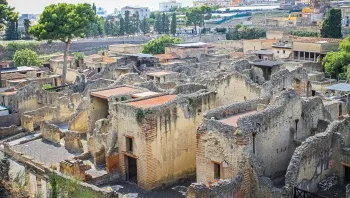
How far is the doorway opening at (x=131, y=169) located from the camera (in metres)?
25.9

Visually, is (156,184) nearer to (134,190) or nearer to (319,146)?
(134,190)

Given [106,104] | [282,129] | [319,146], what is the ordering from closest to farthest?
[319,146], [282,129], [106,104]

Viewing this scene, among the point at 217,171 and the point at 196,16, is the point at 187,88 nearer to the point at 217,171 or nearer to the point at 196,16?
the point at 217,171

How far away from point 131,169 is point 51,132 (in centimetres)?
988

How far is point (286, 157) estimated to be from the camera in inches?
920

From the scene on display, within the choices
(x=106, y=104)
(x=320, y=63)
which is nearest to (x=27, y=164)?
(x=106, y=104)

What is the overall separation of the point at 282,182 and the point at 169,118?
6339 mm

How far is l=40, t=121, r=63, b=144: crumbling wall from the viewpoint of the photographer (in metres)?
33.5

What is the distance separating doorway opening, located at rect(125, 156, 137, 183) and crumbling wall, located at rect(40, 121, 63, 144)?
9.02 m

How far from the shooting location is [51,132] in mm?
33844

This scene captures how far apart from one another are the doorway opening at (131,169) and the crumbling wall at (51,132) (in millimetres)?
9022

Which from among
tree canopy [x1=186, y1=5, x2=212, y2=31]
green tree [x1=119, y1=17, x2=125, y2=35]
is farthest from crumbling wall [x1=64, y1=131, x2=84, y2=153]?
tree canopy [x1=186, y1=5, x2=212, y2=31]

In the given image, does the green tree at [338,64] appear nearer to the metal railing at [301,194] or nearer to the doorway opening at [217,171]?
the doorway opening at [217,171]

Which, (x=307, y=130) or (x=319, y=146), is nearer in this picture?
(x=319, y=146)
